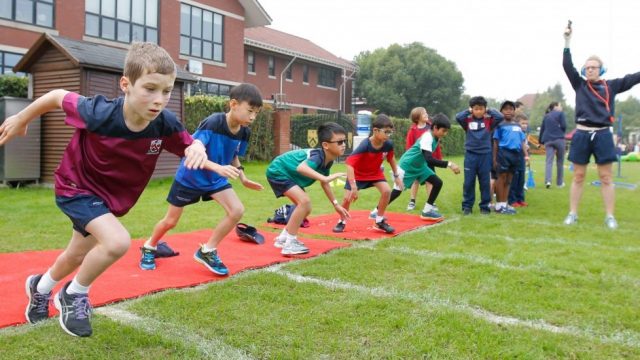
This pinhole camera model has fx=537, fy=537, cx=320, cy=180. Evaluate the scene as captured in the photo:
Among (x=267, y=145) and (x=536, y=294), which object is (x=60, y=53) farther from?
(x=536, y=294)

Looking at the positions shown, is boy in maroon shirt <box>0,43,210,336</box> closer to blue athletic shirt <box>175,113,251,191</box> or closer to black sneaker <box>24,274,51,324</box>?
black sneaker <box>24,274,51,324</box>

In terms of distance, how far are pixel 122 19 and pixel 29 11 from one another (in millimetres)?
3918

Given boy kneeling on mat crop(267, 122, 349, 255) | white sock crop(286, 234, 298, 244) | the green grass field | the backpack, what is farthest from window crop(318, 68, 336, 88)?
white sock crop(286, 234, 298, 244)

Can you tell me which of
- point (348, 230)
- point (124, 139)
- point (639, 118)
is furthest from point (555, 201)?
point (639, 118)

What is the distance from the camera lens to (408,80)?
166 feet

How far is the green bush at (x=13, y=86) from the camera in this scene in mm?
16078

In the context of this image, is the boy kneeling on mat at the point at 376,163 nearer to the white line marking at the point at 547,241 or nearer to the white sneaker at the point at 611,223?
the white line marking at the point at 547,241

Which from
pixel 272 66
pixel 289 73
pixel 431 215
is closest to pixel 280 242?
pixel 431 215

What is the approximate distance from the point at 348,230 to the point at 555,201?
5524 millimetres

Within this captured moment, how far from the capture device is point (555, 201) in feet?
35.3

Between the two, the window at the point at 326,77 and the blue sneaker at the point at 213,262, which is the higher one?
the window at the point at 326,77

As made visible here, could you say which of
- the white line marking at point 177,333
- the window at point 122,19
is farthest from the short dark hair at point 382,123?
the window at point 122,19

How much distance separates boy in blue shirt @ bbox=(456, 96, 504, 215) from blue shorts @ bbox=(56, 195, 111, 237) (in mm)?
6722

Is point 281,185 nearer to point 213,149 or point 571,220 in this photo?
point 213,149
